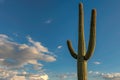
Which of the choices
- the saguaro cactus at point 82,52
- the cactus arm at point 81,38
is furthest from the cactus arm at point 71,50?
the cactus arm at point 81,38

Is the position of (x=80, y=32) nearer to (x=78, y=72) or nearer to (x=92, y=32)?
(x=92, y=32)

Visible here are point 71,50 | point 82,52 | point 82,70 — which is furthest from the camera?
point 71,50

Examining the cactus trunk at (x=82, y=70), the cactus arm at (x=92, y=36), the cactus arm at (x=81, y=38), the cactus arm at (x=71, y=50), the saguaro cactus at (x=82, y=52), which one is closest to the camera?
the cactus arm at (x=92, y=36)

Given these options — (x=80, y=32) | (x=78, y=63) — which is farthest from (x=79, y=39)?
(x=78, y=63)

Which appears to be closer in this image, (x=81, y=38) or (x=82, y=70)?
(x=82, y=70)

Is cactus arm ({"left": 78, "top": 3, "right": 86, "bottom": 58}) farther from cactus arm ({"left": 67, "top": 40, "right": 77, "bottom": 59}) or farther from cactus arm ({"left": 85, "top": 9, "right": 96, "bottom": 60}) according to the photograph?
cactus arm ({"left": 85, "top": 9, "right": 96, "bottom": 60})

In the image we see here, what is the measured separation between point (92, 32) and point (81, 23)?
4.89ft

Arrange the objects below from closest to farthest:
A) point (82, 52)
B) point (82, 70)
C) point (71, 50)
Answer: point (82, 70) < point (82, 52) < point (71, 50)

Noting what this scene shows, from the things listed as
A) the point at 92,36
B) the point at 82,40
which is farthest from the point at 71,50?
the point at 92,36

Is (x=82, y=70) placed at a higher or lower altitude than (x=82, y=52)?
lower

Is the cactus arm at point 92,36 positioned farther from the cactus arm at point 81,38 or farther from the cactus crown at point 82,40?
the cactus arm at point 81,38

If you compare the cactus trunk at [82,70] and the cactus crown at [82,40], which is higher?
the cactus crown at [82,40]

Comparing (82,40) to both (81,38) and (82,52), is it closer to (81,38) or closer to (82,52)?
(81,38)

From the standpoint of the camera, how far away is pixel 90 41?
17.4 m
